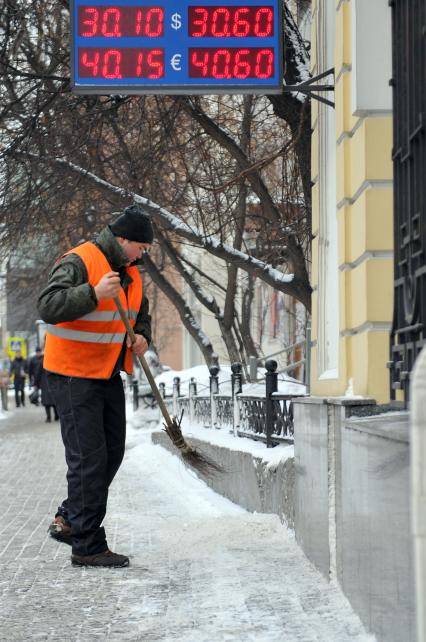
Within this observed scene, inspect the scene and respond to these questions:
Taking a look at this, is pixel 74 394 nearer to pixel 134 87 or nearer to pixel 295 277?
pixel 134 87

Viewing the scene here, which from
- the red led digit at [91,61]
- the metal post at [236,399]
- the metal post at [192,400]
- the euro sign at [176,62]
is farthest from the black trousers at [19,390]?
the euro sign at [176,62]

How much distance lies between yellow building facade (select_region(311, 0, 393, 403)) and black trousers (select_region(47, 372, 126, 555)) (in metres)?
1.20

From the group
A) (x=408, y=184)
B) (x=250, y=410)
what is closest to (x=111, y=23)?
(x=250, y=410)

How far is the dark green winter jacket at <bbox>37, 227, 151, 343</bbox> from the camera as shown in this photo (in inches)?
247

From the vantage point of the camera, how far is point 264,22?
7.69 m

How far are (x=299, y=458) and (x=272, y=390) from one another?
9.20ft

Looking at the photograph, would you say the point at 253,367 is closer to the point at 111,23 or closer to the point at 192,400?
the point at 192,400

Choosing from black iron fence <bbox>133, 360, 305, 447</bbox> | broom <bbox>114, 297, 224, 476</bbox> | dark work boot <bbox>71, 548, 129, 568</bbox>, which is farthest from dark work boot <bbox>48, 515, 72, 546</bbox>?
black iron fence <bbox>133, 360, 305, 447</bbox>

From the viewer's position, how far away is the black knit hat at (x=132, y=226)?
661 centimetres

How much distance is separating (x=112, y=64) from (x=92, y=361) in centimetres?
220

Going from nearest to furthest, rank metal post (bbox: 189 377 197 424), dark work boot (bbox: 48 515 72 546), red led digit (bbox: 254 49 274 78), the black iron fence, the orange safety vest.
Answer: the orange safety vest
dark work boot (bbox: 48 515 72 546)
red led digit (bbox: 254 49 274 78)
the black iron fence
metal post (bbox: 189 377 197 424)

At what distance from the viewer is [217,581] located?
18.9 feet

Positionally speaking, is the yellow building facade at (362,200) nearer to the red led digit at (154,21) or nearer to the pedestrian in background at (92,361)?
the pedestrian in background at (92,361)

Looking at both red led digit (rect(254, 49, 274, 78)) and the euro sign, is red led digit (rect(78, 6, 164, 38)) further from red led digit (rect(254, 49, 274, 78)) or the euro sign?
red led digit (rect(254, 49, 274, 78))
